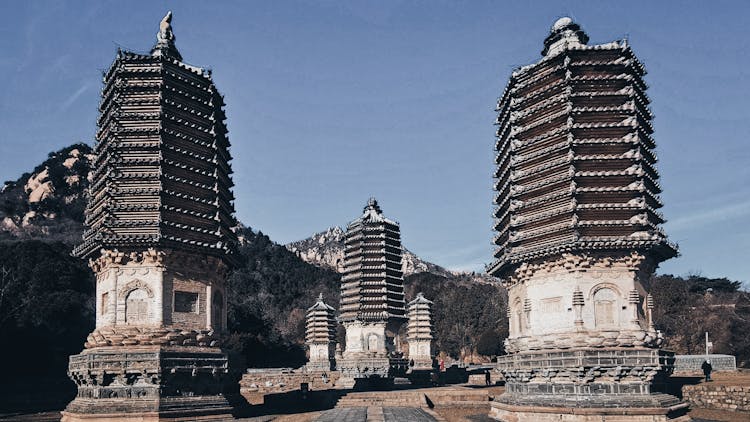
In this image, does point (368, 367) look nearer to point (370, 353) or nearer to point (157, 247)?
point (370, 353)

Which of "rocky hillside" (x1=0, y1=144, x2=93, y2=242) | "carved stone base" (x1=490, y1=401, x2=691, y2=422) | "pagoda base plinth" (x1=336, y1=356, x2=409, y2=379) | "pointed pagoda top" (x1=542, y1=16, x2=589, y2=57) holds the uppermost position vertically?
"rocky hillside" (x1=0, y1=144, x2=93, y2=242)

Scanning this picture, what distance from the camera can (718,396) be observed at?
40.1 meters

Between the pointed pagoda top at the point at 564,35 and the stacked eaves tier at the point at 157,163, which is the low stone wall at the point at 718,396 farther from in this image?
the stacked eaves tier at the point at 157,163

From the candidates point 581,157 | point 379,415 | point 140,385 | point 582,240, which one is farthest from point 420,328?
point 140,385

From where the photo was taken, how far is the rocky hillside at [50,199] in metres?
125

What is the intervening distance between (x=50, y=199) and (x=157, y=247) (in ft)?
392

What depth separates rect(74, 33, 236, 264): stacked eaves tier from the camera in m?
32.0

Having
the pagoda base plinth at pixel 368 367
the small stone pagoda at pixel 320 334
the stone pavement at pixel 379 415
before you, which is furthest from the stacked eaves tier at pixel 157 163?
the small stone pagoda at pixel 320 334

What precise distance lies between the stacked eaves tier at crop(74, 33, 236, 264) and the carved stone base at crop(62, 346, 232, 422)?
17.8 feet

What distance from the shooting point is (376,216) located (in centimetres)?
6881

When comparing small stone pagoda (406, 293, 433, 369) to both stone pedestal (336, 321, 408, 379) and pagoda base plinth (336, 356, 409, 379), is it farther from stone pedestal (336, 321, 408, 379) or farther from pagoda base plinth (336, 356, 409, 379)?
pagoda base plinth (336, 356, 409, 379)

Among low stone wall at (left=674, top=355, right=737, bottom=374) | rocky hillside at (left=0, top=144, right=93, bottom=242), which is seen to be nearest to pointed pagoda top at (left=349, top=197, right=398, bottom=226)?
low stone wall at (left=674, top=355, right=737, bottom=374)

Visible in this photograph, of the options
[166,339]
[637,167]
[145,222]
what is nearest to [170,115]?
[145,222]

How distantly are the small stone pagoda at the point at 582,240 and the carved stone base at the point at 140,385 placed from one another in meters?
16.4
